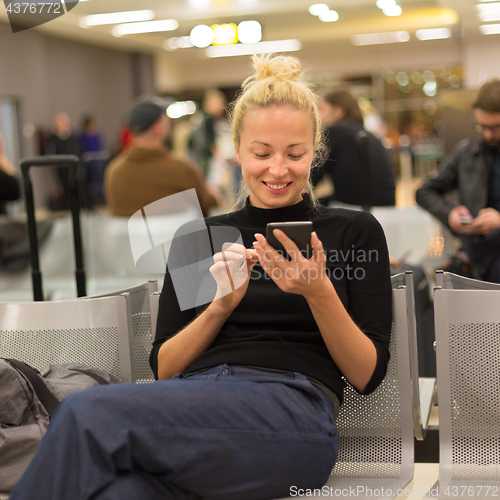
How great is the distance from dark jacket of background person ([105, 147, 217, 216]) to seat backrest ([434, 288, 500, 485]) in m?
2.22

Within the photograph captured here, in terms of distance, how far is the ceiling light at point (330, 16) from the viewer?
1195 cm

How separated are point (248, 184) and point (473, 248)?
1599mm

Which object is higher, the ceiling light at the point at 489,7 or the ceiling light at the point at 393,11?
the ceiling light at the point at 393,11

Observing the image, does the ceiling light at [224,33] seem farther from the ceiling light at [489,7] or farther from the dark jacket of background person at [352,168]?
the dark jacket of background person at [352,168]

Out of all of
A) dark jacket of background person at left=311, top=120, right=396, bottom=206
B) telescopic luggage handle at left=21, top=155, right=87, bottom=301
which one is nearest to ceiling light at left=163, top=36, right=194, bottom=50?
dark jacket of background person at left=311, top=120, right=396, bottom=206

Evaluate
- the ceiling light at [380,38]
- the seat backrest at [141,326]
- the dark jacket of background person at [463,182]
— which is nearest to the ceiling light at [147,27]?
the ceiling light at [380,38]

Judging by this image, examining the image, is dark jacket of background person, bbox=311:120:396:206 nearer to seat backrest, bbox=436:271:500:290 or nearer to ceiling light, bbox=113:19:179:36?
seat backrest, bbox=436:271:500:290

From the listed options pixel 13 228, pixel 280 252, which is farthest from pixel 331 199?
pixel 280 252

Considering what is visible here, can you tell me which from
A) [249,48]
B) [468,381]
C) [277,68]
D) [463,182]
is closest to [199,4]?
[249,48]

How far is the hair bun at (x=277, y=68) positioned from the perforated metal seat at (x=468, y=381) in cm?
65

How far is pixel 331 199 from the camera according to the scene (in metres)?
3.76

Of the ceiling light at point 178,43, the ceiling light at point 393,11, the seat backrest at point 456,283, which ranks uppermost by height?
the ceiling light at point 178,43

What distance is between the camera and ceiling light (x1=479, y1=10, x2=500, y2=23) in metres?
10.9

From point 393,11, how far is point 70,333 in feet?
39.8
